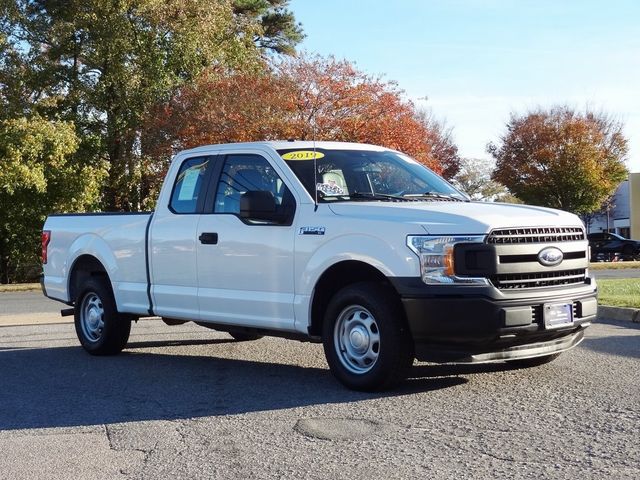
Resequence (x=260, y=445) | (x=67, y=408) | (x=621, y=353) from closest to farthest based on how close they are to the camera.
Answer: (x=260, y=445), (x=67, y=408), (x=621, y=353)

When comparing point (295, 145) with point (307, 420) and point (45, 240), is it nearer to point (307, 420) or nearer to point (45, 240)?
point (307, 420)

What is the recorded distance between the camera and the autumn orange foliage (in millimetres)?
26109

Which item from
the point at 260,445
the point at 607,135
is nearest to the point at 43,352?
the point at 260,445

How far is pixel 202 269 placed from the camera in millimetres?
8055

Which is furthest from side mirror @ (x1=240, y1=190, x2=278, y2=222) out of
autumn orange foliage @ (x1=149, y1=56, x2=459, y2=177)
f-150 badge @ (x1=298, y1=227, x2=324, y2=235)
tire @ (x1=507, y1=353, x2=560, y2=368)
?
autumn orange foliage @ (x1=149, y1=56, x2=459, y2=177)

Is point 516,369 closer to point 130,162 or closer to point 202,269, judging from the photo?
point 202,269

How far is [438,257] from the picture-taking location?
6.34m

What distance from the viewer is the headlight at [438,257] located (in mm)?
6297

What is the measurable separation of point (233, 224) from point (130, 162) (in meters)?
23.2

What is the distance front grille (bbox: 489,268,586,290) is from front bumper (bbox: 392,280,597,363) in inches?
3.8

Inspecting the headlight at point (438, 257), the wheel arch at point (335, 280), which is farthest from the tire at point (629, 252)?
the headlight at point (438, 257)

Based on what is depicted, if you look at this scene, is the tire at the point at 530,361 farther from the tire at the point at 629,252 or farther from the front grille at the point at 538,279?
the tire at the point at 629,252

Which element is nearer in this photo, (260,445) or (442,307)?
(260,445)

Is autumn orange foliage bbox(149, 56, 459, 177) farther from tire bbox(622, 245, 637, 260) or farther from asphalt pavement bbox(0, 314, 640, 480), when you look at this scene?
tire bbox(622, 245, 637, 260)
